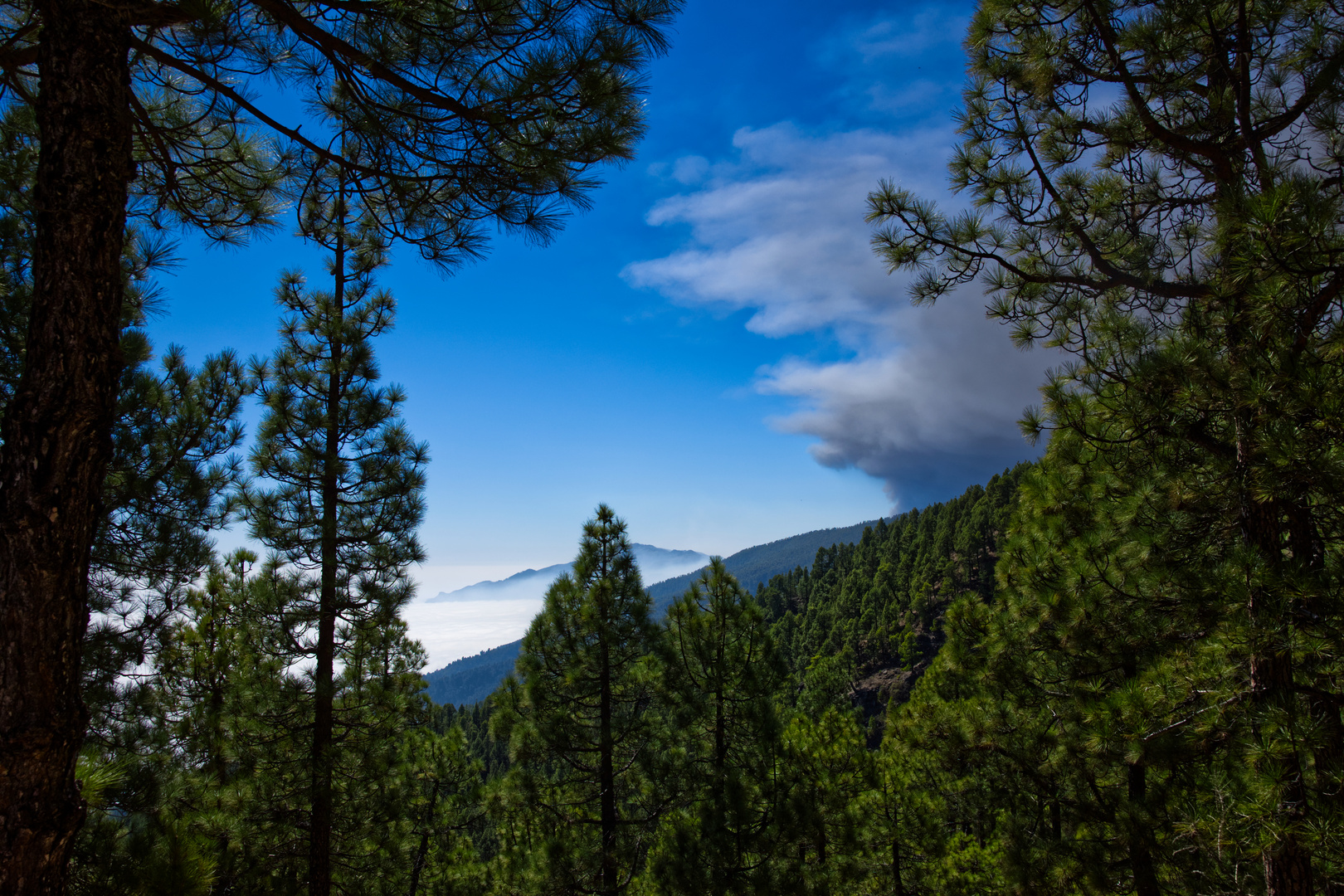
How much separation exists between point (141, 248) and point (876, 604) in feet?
233

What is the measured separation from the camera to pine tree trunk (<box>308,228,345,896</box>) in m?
6.34

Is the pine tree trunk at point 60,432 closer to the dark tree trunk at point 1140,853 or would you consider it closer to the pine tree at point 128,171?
the pine tree at point 128,171

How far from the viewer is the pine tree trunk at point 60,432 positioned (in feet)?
7.36

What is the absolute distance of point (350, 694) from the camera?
7.20 m

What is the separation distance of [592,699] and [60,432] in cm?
724

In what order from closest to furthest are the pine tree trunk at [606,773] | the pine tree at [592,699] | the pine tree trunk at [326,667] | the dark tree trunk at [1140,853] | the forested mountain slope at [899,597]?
1. the dark tree trunk at [1140,853]
2. the pine tree trunk at [326,667]
3. the pine tree trunk at [606,773]
4. the pine tree at [592,699]
5. the forested mountain slope at [899,597]

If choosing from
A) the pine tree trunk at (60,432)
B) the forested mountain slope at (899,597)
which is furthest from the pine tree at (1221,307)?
the forested mountain slope at (899,597)

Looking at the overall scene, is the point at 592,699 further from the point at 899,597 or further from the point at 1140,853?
the point at 899,597

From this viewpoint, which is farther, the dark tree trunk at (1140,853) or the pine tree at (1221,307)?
the dark tree trunk at (1140,853)

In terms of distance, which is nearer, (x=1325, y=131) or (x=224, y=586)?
(x=1325, y=131)

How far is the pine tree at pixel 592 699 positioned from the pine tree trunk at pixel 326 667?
2289 mm

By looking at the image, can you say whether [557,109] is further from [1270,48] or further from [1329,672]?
[1329,672]

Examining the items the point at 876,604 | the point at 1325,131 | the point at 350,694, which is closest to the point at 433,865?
the point at 350,694

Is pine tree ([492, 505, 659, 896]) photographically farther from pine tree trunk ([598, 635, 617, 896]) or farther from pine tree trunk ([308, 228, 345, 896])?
pine tree trunk ([308, 228, 345, 896])
